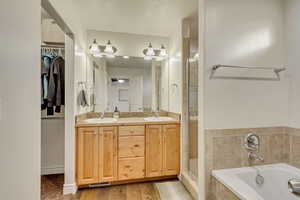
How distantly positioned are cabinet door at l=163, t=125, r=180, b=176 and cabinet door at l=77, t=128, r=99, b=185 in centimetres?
99

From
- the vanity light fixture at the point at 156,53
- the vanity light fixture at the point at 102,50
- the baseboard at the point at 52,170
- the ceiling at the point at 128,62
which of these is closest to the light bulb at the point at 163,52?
the vanity light fixture at the point at 156,53

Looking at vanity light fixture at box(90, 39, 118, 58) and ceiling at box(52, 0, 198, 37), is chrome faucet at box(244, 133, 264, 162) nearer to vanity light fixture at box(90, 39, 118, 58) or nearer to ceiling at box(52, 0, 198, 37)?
ceiling at box(52, 0, 198, 37)

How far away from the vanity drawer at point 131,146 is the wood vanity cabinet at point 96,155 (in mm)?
95

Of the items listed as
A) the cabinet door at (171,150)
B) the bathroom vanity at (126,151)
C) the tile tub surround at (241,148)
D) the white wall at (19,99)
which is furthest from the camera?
the cabinet door at (171,150)

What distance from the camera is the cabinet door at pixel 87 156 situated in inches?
91.8

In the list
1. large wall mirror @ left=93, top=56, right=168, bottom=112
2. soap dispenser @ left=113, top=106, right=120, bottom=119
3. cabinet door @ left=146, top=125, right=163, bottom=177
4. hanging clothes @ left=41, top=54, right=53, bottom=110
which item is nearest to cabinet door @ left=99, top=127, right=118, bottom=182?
cabinet door @ left=146, top=125, right=163, bottom=177

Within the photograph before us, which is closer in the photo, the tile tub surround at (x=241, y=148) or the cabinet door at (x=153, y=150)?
the tile tub surround at (x=241, y=148)

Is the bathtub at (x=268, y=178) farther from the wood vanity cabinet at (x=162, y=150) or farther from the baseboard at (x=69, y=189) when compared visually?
the baseboard at (x=69, y=189)

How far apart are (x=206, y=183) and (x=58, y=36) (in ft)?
9.80

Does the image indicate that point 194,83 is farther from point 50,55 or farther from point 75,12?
point 50,55

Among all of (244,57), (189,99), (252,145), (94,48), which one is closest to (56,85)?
(94,48)

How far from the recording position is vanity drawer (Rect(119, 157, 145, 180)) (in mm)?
2469

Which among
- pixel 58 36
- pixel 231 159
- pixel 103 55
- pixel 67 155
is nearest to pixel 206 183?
pixel 231 159

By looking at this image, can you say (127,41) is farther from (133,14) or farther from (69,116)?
(69,116)
